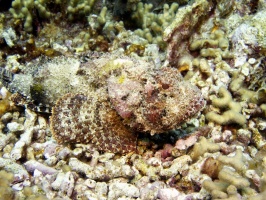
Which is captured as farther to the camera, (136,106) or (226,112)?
(226,112)

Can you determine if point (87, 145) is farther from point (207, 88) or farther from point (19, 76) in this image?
point (207, 88)

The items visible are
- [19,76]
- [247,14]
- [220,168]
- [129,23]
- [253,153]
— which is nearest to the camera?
[220,168]

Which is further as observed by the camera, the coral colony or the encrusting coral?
the encrusting coral

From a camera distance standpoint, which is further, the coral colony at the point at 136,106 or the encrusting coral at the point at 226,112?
the encrusting coral at the point at 226,112

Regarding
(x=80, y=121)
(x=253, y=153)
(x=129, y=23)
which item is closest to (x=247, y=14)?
(x=129, y=23)

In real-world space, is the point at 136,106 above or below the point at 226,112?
above

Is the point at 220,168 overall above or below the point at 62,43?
below

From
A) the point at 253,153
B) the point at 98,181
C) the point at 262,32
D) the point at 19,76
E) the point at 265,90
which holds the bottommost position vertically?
the point at 98,181

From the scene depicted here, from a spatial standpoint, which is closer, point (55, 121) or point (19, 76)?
point (55, 121)
